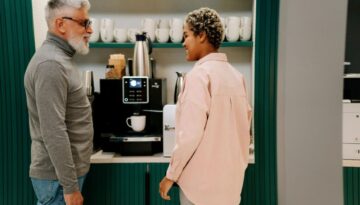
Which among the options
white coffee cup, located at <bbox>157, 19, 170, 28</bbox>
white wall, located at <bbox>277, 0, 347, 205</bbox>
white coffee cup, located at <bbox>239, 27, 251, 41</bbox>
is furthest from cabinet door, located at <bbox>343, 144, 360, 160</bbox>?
white wall, located at <bbox>277, 0, 347, 205</bbox>

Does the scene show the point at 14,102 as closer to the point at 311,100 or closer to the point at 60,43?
the point at 60,43

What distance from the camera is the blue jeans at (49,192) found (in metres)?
A: 1.39

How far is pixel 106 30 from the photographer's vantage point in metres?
2.35

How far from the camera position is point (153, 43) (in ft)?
7.72

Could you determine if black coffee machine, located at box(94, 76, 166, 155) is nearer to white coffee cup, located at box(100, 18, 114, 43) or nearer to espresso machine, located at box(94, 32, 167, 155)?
espresso machine, located at box(94, 32, 167, 155)

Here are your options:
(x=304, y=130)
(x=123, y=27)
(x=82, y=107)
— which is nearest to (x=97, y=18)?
(x=123, y=27)

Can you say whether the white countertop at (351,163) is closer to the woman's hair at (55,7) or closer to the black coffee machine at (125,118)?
A: the black coffee machine at (125,118)

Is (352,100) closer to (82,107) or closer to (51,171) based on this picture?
(82,107)

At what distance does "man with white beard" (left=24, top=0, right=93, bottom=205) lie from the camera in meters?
1.29

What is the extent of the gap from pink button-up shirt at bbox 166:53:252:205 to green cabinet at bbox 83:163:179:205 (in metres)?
0.67

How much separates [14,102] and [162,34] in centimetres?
102

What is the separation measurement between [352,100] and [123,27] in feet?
5.41

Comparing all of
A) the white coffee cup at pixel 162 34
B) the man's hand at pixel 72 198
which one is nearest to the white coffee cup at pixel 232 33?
the white coffee cup at pixel 162 34

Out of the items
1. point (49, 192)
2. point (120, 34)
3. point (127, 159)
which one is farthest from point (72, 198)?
point (120, 34)
